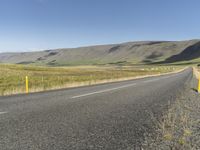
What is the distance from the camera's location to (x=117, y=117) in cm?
604

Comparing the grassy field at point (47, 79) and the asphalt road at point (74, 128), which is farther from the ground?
the grassy field at point (47, 79)

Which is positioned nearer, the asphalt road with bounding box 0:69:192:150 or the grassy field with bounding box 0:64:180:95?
the asphalt road with bounding box 0:69:192:150

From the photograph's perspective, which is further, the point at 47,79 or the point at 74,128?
the point at 47,79

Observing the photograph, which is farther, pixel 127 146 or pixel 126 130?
pixel 126 130

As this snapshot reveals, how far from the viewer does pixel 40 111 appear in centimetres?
660

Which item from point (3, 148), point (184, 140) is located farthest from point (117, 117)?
point (3, 148)

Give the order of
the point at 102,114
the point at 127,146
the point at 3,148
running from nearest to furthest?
1. the point at 3,148
2. the point at 127,146
3. the point at 102,114

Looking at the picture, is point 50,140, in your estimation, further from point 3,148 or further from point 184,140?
point 184,140

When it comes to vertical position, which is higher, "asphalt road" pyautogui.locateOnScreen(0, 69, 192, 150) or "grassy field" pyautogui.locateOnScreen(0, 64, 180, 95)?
"grassy field" pyautogui.locateOnScreen(0, 64, 180, 95)

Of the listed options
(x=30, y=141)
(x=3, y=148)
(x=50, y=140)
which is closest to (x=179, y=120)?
(x=50, y=140)

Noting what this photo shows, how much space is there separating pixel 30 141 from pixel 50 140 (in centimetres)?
41

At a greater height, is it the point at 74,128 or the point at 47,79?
the point at 47,79

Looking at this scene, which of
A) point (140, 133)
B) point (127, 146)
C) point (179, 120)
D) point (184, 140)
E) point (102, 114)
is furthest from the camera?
point (102, 114)

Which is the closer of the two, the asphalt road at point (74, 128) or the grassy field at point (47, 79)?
the asphalt road at point (74, 128)
